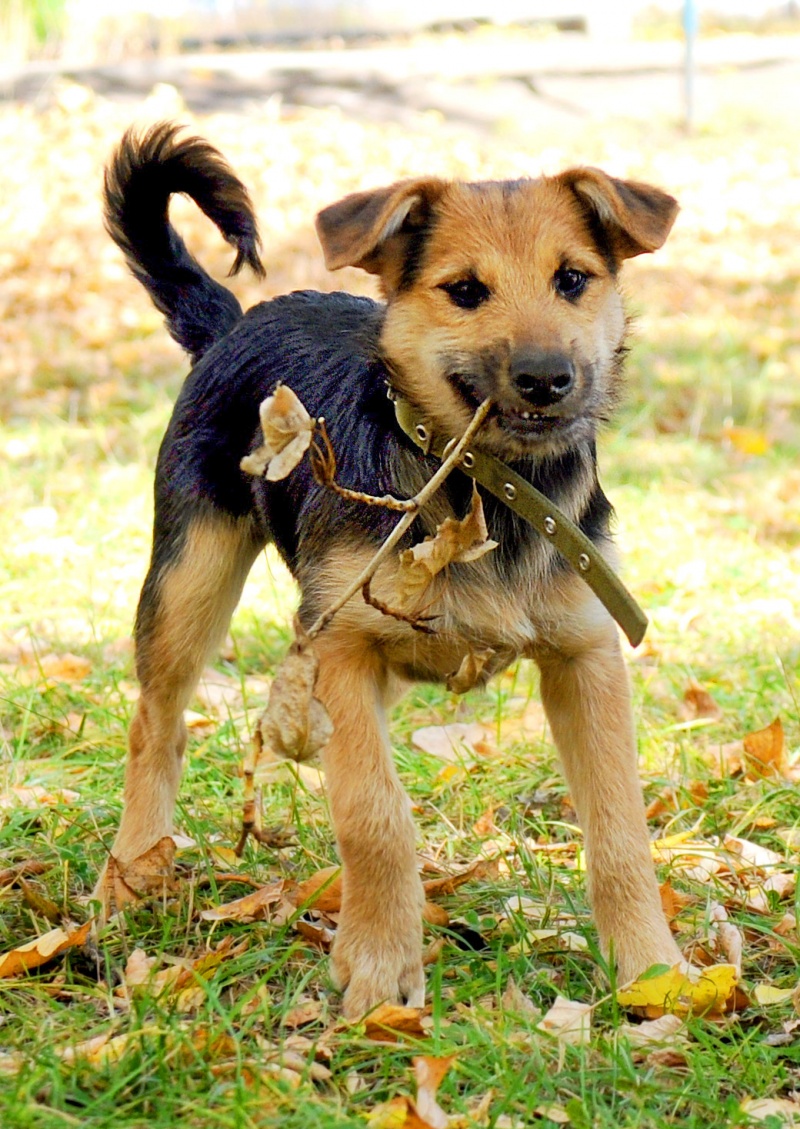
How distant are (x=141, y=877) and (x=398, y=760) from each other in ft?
3.54

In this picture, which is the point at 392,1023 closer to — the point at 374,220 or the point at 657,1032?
the point at 657,1032

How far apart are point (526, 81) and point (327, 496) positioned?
12619 mm

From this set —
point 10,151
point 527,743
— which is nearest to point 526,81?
point 10,151

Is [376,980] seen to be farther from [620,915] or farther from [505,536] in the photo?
[505,536]

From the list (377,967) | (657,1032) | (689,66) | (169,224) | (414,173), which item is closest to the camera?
(657,1032)

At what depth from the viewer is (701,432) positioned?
787 cm

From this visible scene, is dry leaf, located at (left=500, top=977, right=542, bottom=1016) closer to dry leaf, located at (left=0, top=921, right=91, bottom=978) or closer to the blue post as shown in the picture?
dry leaf, located at (left=0, top=921, right=91, bottom=978)

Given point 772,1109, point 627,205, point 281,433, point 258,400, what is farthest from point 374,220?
point 772,1109

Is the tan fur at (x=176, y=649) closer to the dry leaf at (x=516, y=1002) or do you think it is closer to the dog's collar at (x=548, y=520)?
the dog's collar at (x=548, y=520)

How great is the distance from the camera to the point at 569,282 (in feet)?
10.1

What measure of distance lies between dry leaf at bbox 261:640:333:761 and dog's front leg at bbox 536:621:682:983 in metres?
0.79

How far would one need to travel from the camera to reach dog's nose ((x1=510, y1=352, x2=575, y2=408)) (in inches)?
110

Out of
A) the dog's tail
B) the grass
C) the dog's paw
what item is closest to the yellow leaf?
the grass

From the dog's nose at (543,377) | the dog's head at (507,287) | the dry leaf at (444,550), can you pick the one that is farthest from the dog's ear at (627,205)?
the dry leaf at (444,550)
